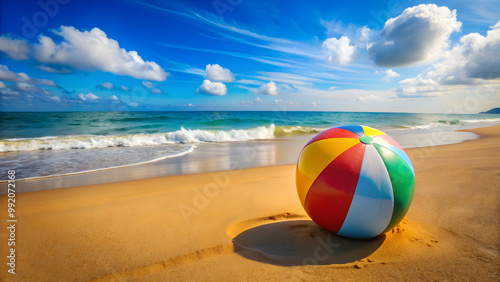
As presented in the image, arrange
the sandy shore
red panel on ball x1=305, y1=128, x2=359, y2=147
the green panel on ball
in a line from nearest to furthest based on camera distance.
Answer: the sandy shore, the green panel on ball, red panel on ball x1=305, y1=128, x2=359, y2=147

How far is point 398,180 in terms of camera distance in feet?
8.75

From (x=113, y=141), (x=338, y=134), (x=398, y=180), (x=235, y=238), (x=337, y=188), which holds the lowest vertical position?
(x=235, y=238)

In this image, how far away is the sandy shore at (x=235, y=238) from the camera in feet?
8.30

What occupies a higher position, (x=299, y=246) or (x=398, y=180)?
(x=398, y=180)

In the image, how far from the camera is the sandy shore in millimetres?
2529

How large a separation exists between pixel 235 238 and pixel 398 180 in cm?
233

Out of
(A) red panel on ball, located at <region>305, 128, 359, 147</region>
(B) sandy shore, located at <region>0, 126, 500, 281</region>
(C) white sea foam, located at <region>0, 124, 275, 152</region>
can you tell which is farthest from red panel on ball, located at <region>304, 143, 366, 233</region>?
(C) white sea foam, located at <region>0, 124, 275, 152</region>

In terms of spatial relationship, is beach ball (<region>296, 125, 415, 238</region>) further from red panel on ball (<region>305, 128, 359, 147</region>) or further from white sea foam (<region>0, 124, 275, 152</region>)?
white sea foam (<region>0, 124, 275, 152</region>)

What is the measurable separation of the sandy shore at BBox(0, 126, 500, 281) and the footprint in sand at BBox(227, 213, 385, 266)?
0.6 inches

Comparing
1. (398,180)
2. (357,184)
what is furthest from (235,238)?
(398,180)

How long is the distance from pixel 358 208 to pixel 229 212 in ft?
7.65

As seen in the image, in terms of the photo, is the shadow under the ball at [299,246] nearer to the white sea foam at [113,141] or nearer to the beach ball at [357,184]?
the beach ball at [357,184]

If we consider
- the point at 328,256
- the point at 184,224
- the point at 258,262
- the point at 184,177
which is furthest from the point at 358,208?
the point at 184,177

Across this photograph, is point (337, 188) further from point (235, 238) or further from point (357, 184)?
point (235, 238)
